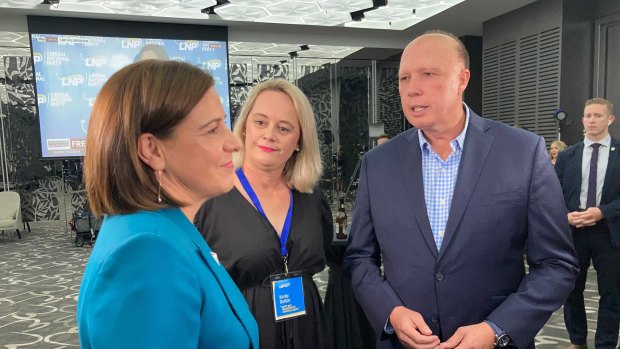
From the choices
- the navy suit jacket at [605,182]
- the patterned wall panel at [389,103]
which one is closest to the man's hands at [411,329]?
the navy suit jacket at [605,182]

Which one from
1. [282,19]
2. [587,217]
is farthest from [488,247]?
[282,19]

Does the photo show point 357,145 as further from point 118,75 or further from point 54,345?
point 118,75

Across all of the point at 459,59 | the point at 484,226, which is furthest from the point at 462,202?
the point at 459,59

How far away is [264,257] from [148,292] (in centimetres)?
90

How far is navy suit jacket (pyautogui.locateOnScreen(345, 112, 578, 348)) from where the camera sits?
1.39m

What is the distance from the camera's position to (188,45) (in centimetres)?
817

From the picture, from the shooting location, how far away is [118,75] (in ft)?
2.77

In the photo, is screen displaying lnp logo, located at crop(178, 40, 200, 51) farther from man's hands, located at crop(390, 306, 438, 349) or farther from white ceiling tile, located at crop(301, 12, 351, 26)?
man's hands, located at crop(390, 306, 438, 349)

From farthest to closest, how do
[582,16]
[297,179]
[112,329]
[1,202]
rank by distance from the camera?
[1,202] < [582,16] < [297,179] < [112,329]

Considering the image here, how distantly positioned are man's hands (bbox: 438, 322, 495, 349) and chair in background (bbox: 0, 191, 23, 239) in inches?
337

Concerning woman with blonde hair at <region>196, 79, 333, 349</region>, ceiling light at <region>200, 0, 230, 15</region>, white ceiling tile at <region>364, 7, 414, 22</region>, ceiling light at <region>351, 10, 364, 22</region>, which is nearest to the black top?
woman with blonde hair at <region>196, 79, 333, 349</region>

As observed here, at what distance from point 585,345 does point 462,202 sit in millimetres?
2606

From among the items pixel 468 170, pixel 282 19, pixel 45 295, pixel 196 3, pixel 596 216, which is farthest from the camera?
pixel 282 19

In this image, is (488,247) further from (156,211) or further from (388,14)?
(388,14)
